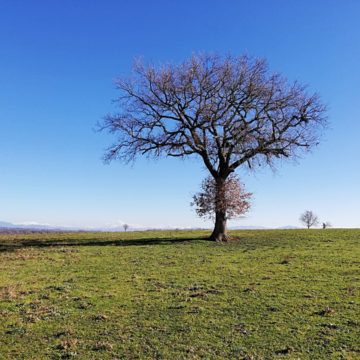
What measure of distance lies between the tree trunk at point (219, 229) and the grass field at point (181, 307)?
27.5 feet

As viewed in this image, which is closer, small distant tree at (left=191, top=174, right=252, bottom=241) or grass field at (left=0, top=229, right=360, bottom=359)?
grass field at (left=0, top=229, right=360, bottom=359)

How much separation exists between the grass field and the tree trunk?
839 cm

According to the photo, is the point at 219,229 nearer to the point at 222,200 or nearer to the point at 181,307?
the point at 222,200

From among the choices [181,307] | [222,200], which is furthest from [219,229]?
[181,307]

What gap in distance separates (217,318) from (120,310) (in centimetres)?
284

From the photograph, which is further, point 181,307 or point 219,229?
point 219,229

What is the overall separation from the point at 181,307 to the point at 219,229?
770 inches

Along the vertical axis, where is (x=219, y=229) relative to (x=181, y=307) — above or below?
above

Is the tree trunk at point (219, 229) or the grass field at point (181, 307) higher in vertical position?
the tree trunk at point (219, 229)

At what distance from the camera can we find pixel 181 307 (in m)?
11.2

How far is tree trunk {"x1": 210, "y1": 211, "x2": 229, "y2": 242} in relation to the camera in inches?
1182

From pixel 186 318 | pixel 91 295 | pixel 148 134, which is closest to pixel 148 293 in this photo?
pixel 91 295

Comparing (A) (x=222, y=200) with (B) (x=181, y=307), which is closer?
(B) (x=181, y=307)

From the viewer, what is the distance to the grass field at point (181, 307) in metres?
8.12
